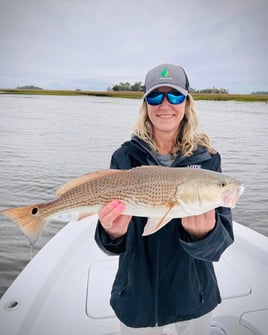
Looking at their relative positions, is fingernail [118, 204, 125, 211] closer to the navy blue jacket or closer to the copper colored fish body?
the copper colored fish body

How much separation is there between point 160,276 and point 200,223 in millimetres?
571

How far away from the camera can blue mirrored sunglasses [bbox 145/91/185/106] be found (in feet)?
8.01

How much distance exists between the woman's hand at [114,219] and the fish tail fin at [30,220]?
1.52 feet

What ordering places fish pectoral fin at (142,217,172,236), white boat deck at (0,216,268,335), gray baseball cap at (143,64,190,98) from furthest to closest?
white boat deck at (0,216,268,335)
gray baseball cap at (143,64,190,98)
fish pectoral fin at (142,217,172,236)

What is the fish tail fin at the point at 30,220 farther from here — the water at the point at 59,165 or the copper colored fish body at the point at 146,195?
the water at the point at 59,165

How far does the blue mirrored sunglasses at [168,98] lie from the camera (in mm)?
2441

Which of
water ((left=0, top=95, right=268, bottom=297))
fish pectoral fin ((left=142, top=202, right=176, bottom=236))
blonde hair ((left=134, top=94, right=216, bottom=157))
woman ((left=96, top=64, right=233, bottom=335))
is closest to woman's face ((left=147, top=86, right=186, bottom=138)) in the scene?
woman ((left=96, top=64, right=233, bottom=335))

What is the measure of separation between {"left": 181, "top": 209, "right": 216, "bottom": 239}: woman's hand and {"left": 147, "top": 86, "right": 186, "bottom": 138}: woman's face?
746 millimetres

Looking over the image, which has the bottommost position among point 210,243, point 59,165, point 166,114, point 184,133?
point 59,165

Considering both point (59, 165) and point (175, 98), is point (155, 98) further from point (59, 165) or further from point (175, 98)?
point (59, 165)

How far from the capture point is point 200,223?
2.06 meters

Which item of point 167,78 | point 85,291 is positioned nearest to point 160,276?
point 167,78

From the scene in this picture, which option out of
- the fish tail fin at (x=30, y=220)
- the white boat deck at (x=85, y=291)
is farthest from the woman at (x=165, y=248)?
the white boat deck at (x=85, y=291)

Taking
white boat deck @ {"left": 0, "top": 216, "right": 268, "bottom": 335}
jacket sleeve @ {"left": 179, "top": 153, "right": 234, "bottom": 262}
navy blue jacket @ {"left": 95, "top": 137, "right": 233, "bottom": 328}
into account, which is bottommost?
white boat deck @ {"left": 0, "top": 216, "right": 268, "bottom": 335}
